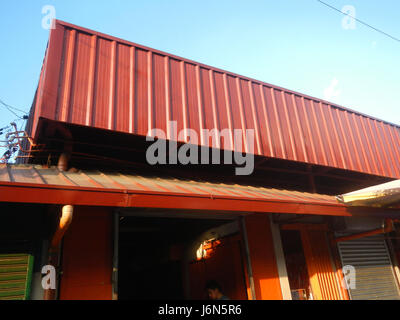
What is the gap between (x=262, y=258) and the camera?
235 inches

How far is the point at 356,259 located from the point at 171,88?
6.06 metres

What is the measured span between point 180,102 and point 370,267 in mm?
6257

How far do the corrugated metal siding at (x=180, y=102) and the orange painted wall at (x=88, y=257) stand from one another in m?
1.41

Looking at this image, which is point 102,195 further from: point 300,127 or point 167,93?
point 300,127

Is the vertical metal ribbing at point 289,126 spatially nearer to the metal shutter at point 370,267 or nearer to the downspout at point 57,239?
the metal shutter at point 370,267

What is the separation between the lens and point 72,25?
4922 millimetres

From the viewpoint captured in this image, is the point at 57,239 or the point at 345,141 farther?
the point at 345,141

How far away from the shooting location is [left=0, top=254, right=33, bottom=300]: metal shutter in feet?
11.9

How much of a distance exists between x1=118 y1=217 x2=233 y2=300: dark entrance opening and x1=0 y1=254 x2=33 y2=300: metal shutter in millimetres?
2990

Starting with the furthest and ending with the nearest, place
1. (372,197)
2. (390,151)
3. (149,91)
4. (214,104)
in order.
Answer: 1. (390,151)
2. (214,104)
3. (372,197)
4. (149,91)

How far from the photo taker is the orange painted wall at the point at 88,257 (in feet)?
13.2

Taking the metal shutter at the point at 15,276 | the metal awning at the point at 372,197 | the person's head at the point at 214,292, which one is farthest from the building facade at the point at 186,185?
the person's head at the point at 214,292

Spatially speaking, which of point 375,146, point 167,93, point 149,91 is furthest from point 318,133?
point 149,91
